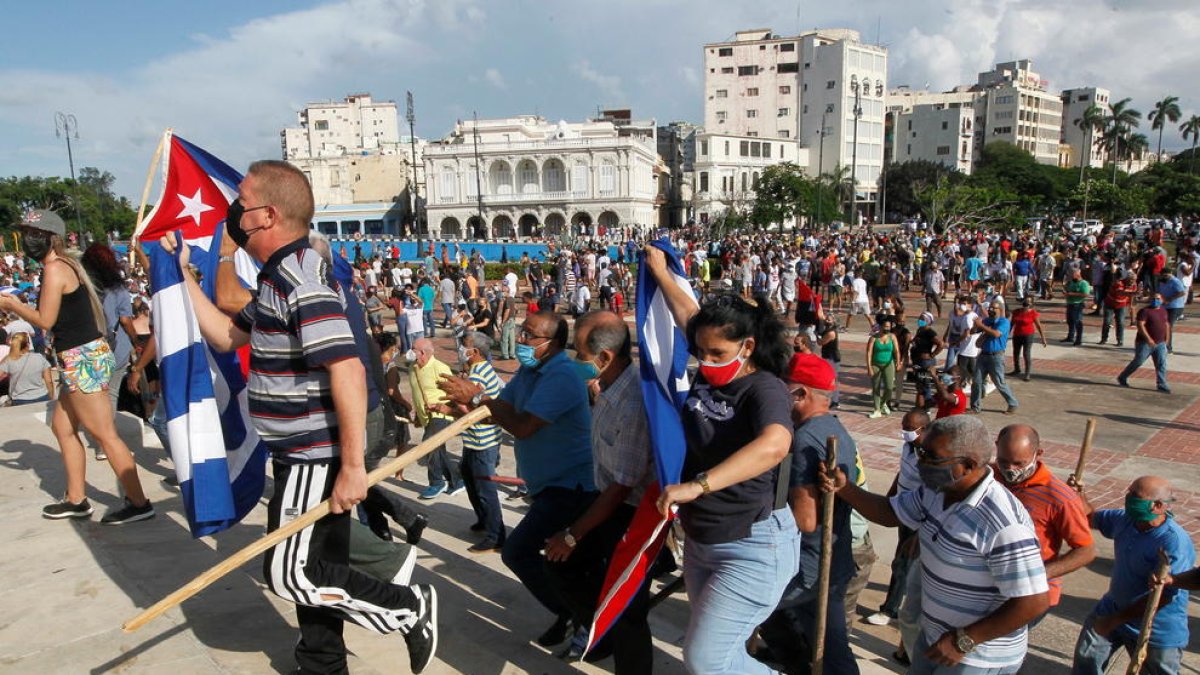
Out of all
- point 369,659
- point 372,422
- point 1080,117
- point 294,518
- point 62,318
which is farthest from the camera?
point 1080,117

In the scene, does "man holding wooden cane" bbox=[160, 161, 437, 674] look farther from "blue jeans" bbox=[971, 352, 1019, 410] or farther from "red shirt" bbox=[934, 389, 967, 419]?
"blue jeans" bbox=[971, 352, 1019, 410]

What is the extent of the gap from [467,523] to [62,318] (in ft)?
9.16

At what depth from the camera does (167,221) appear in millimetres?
4051

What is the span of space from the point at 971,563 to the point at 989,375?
8933 mm

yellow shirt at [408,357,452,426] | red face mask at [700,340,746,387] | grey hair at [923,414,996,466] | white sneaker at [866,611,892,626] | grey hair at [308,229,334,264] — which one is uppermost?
grey hair at [308,229,334,264]

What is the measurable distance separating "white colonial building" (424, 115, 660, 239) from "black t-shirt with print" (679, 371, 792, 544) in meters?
67.8

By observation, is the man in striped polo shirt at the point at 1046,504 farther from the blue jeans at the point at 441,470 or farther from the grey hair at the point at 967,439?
the blue jeans at the point at 441,470

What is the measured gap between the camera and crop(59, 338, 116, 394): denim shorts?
4.48m

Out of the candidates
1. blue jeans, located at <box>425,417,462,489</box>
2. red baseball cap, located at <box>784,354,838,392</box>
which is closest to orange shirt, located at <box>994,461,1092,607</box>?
red baseball cap, located at <box>784,354,838,392</box>

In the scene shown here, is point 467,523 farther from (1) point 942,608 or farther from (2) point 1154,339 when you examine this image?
(2) point 1154,339

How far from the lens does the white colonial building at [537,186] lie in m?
71.4

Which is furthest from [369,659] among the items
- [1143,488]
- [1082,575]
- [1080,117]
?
[1080,117]

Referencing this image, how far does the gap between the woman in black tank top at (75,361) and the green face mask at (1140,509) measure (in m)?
5.45

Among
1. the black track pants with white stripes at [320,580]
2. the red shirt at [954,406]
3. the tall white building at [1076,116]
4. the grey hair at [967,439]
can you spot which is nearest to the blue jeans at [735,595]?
the grey hair at [967,439]
